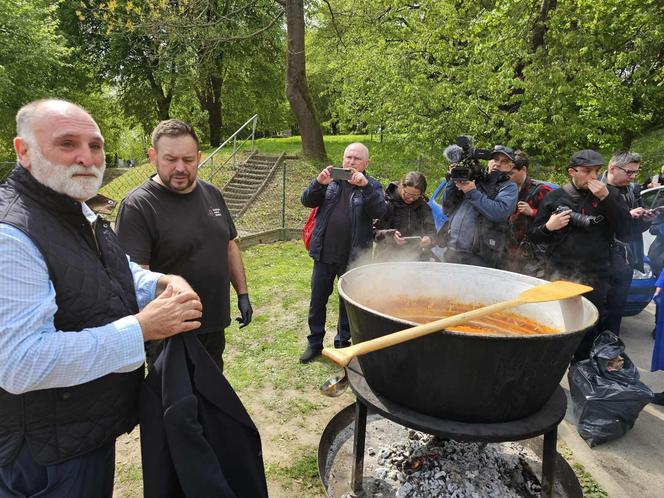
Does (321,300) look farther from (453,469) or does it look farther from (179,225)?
(453,469)

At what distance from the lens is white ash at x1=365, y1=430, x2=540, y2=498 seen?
7.70 ft

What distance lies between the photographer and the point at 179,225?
8.44ft

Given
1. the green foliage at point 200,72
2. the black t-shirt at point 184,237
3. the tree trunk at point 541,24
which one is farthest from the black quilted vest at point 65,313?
the green foliage at point 200,72

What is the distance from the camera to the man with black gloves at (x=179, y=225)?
248cm

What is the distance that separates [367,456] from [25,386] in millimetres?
2064

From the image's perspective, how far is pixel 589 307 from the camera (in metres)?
2.05

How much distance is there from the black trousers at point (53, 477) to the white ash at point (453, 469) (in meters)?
1.49

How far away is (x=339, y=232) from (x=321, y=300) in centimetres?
74

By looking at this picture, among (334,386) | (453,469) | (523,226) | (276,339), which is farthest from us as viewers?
(276,339)

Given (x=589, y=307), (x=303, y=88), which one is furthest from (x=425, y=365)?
(x=303, y=88)

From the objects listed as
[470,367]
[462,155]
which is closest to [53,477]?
[470,367]

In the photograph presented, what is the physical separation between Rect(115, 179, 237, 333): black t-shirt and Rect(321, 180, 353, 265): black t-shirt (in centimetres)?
136

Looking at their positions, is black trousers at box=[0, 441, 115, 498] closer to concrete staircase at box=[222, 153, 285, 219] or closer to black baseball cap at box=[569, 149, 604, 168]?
black baseball cap at box=[569, 149, 604, 168]

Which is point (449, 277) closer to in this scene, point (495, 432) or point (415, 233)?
point (495, 432)
